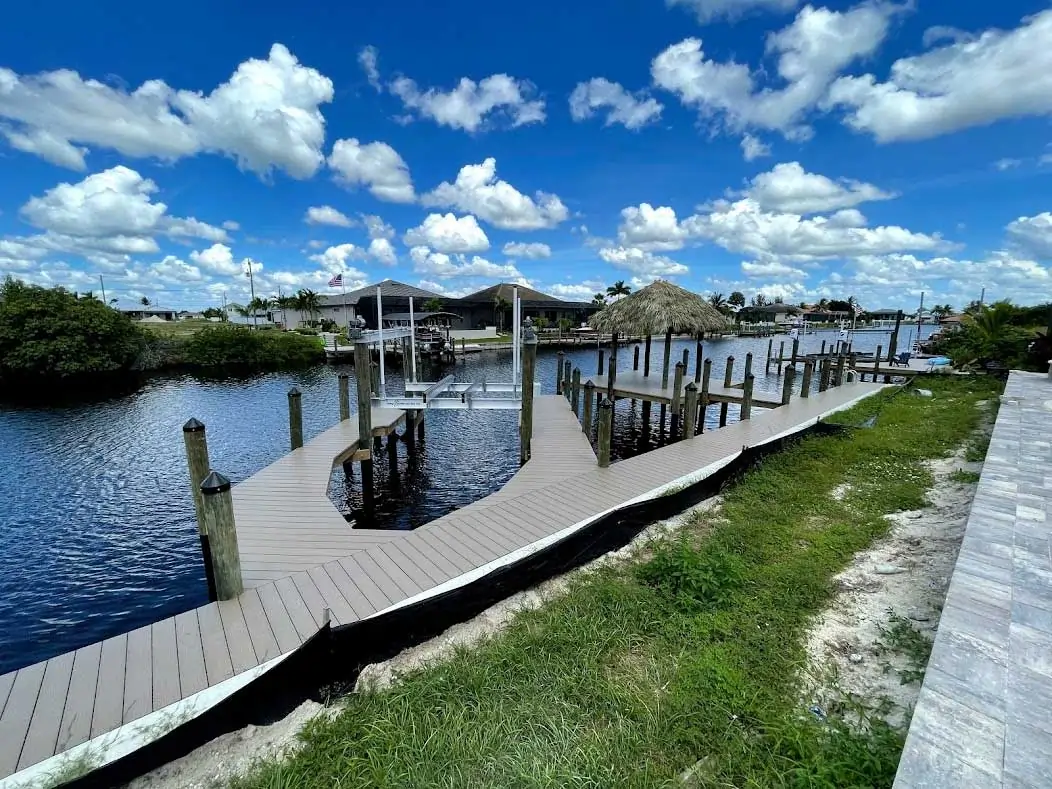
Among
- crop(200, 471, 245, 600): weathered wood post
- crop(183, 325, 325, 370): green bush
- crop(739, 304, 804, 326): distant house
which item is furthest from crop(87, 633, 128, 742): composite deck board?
crop(739, 304, 804, 326): distant house

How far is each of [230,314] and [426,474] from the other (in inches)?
2879

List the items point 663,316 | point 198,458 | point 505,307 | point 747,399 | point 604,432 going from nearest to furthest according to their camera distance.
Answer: point 198,458
point 604,432
point 747,399
point 663,316
point 505,307

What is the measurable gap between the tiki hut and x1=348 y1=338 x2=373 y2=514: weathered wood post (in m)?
9.18

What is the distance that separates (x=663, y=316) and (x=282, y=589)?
15.7 meters

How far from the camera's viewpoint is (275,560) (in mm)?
5332

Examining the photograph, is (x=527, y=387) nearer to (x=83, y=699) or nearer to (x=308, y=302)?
(x=83, y=699)

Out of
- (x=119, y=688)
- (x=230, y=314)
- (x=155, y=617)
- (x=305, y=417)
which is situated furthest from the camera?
(x=230, y=314)

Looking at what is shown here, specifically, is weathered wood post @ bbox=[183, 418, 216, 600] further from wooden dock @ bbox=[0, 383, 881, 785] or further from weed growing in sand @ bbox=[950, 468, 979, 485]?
weed growing in sand @ bbox=[950, 468, 979, 485]

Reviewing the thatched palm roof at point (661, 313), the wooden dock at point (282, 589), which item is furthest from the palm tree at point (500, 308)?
the wooden dock at point (282, 589)

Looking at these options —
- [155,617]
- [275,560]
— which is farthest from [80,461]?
[275,560]

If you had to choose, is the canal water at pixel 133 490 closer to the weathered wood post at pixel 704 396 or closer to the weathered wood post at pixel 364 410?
the weathered wood post at pixel 364 410

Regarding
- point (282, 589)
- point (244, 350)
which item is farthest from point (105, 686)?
point (244, 350)

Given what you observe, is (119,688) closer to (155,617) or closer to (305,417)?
(155,617)

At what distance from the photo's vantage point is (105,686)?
3.42 meters
